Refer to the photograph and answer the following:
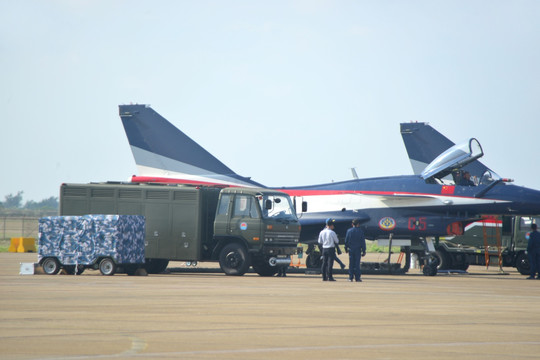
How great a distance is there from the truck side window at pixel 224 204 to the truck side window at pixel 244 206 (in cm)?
24

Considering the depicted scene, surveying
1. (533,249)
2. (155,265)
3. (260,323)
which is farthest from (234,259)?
(260,323)

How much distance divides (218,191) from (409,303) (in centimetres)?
1167

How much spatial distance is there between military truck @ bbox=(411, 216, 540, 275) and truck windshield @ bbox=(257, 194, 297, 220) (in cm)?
781

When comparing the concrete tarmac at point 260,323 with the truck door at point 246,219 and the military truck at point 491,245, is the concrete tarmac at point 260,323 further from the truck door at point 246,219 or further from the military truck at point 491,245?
the military truck at point 491,245

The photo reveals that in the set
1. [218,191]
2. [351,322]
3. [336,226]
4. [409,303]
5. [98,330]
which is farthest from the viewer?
[336,226]

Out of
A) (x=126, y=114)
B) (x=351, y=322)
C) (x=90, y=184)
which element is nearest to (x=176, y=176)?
(x=126, y=114)

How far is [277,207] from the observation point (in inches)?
985

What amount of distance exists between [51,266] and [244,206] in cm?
561

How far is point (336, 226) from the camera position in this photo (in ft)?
96.4

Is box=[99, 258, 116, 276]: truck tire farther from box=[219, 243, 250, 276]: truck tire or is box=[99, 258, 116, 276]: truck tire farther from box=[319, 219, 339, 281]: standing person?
box=[319, 219, 339, 281]: standing person

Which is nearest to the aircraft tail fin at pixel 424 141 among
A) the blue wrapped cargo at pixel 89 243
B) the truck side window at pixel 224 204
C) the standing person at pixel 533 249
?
the standing person at pixel 533 249

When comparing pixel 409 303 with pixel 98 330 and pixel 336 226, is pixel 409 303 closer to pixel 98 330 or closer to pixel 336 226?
pixel 98 330

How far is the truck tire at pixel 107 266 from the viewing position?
75.7 feet

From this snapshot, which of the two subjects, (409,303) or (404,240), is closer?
(409,303)
